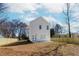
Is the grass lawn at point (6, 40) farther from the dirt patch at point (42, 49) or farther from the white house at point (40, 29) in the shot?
the white house at point (40, 29)

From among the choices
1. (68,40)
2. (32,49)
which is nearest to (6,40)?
(32,49)

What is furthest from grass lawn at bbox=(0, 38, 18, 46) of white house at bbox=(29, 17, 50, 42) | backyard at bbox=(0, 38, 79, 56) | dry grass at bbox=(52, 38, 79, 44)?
dry grass at bbox=(52, 38, 79, 44)

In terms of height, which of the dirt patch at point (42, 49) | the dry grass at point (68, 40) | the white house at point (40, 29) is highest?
the white house at point (40, 29)

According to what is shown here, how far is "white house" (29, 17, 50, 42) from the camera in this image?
2.19 metres

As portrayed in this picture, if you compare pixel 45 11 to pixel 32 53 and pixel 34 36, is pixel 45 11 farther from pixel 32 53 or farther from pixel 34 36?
pixel 32 53

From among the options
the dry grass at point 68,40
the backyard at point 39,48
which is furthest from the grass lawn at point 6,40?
the dry grass at point 68,40

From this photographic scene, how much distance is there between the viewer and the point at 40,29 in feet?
7.19

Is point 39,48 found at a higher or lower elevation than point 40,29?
lower

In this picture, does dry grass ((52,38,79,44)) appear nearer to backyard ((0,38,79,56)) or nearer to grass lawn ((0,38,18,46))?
backyard ((0,38,79,56))

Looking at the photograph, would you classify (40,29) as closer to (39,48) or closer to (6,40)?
(39,48)

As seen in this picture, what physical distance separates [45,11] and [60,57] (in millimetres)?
485

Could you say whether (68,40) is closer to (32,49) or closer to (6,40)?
(32,49)

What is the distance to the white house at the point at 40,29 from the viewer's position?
2193 mm

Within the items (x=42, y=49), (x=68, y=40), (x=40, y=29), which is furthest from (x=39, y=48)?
(x=68, y=40)
